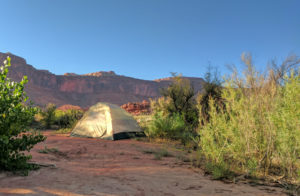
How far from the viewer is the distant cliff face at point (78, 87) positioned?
167 feet

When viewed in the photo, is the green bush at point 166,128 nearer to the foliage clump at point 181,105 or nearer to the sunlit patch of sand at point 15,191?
the foliage clump at point 181,105

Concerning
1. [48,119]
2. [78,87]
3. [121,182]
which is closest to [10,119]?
[121,182]

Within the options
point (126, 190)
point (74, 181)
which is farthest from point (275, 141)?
point (74, 181)

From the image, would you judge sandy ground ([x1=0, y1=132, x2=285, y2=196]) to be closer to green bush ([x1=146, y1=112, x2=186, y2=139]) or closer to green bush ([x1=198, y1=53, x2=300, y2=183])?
green bush ([x1=198, y1=53, x2=300, y2=183])

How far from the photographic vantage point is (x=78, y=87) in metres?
60.4

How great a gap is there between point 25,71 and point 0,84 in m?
58.8

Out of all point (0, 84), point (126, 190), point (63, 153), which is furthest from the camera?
point (63, 153)

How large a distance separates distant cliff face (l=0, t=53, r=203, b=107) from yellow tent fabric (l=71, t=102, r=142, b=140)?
4148cm

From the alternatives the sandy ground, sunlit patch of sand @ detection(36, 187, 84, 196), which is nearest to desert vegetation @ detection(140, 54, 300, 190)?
the sandy ground

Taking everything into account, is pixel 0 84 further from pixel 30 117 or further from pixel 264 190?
pixel 264 190

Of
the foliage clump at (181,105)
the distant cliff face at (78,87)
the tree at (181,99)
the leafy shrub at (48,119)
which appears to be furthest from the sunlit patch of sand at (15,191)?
the distant cliff face at (78,87)

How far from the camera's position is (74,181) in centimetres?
287

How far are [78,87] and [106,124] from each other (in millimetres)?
55515

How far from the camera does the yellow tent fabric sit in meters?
8.05
